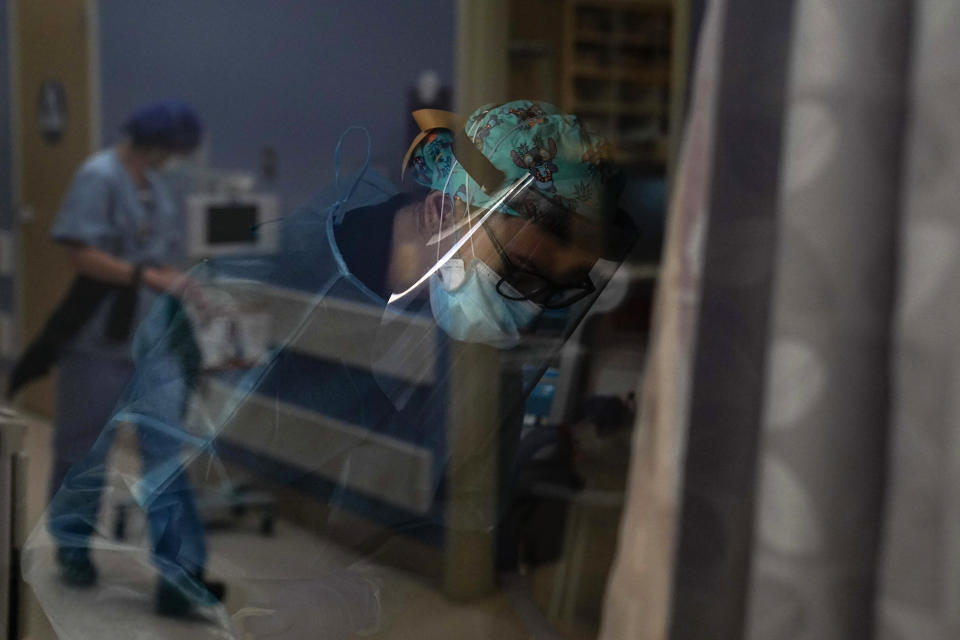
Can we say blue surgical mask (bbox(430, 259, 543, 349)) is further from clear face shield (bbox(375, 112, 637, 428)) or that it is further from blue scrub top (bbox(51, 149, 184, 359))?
blue scrub top (bbox(51, 149, 184, 359))

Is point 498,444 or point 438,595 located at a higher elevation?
point 498,444

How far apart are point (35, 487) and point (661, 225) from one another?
96cm

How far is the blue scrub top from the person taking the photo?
5.88ft

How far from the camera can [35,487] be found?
1100 mm

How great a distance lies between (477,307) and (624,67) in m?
1.22

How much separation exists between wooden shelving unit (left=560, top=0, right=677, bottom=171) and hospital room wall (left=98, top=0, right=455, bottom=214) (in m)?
→ 0.31

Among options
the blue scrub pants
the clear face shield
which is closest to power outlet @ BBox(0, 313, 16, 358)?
the blue scrub pants

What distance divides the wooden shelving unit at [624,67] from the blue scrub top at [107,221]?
87cm

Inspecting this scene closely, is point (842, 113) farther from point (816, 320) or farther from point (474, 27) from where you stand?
point (474, 27)

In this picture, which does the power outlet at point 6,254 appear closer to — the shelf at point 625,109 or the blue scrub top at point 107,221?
the blue scrub top at point 107,221

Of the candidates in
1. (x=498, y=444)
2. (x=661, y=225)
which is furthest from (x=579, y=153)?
(x=661, y=225)

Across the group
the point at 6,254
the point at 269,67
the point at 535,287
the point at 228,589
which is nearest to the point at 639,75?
the point at 269,67

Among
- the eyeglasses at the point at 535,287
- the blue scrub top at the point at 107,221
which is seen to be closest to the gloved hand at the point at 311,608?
the eyeglasses at the point at 535,287

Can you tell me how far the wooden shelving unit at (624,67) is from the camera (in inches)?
71.1
